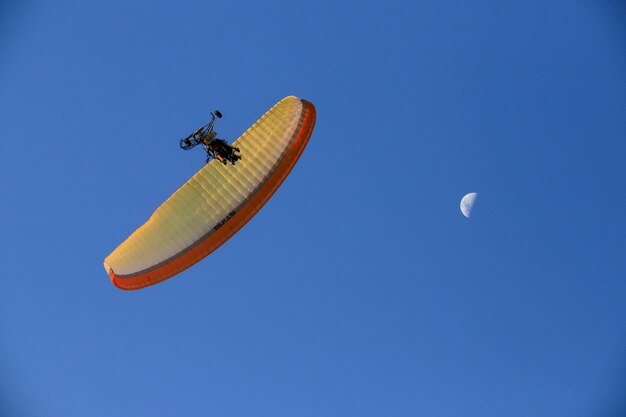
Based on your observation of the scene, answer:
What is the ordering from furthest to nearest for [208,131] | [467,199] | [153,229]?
[467,199] < [153,229] < [208,131]

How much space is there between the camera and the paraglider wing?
23203 mm

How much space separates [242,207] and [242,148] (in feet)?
8.41

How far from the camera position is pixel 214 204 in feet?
78.4

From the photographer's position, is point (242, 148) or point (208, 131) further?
point (242, 148)

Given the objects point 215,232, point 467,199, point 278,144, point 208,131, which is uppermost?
point 467,199

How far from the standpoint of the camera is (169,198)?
24797 mm

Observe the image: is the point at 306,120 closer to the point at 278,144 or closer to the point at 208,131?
the point at 278,144

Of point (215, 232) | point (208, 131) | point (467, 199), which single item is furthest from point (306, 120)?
point (467, 199)

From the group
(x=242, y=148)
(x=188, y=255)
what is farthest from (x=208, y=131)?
(x=188, y=255)

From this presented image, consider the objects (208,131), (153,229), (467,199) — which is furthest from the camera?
(467,199)

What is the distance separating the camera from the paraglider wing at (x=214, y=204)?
23.2 m

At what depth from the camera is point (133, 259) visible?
23594 mm

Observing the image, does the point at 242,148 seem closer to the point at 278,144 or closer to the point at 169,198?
the point at 278,144

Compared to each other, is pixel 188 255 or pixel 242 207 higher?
pixel 242 207
